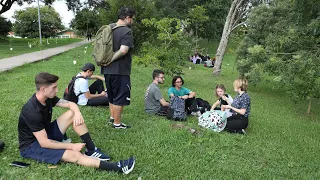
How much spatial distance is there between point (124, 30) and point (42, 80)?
1.57 meters

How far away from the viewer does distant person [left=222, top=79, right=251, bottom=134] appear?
504 cm

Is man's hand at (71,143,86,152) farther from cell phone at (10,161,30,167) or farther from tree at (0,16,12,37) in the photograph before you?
tree at (0,16,12,37)

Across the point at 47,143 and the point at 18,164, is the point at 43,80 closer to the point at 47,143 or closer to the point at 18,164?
the point at 47,143

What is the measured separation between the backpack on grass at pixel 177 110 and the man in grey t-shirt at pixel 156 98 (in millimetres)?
200

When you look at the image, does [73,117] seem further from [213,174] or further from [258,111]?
[258,111]

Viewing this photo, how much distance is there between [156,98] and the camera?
5668 mm

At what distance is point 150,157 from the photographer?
3693mm

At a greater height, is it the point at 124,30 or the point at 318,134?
the point at 124,30

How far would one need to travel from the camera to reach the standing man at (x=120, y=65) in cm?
427

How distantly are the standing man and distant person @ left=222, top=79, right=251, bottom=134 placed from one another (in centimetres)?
182

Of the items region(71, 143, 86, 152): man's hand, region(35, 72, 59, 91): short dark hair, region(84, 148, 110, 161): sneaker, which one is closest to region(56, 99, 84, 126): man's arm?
region(71, 143, 86, 152): man's hand

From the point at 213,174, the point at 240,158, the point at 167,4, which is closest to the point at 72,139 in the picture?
the point at 213,174

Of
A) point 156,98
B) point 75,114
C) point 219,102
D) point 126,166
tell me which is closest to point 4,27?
point 156,98

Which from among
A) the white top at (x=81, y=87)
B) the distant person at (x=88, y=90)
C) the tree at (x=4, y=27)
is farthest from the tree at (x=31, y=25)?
the white top at (x=81, y=87)
